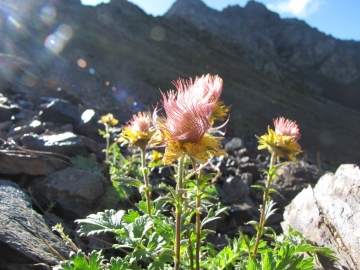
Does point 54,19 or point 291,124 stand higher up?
point 54,19

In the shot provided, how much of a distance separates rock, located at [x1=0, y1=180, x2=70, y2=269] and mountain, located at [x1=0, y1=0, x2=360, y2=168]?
6.16 meters

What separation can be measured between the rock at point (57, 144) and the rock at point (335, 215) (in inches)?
136

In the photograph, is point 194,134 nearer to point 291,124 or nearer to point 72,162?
point 291,124

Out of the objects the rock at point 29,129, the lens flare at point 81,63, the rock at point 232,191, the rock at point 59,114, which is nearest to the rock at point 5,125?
the rock at point 29,129

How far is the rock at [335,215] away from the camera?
341 centimetres

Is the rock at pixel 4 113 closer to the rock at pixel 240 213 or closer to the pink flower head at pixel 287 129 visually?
the rock at pixel 240 213

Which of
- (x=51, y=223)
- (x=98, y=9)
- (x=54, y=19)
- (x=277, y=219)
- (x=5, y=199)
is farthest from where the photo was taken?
(x=98, y=9)

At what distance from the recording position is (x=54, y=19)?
3738 centimetres

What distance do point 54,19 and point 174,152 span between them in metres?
39.8

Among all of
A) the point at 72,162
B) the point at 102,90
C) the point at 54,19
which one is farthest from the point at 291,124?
the point at 54,19

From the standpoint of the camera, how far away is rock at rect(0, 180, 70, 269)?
9.04 feet

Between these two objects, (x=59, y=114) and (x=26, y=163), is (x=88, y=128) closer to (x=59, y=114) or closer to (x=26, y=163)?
(x=59, y=114)

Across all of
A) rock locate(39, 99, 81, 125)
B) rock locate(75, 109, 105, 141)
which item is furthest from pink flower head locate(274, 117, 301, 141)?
rock locate(39, 99, 81, 125)

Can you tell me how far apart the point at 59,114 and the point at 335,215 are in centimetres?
593
